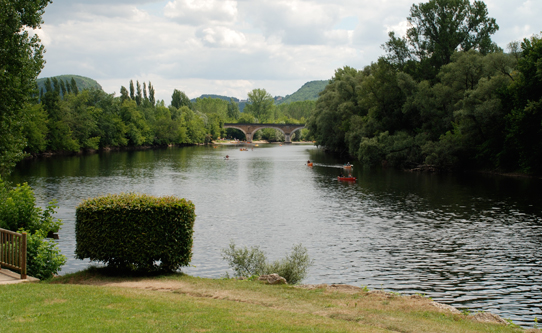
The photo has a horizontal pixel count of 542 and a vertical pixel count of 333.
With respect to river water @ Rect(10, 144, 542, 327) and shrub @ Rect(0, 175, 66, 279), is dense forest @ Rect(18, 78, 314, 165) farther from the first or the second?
shrub @ Rect(0, 175, 66, 279)

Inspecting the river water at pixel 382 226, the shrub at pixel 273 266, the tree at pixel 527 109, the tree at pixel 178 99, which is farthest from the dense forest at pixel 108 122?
the tree at pixel 527 109

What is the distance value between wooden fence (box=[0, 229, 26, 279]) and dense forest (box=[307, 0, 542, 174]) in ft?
150

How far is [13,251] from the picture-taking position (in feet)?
43.0

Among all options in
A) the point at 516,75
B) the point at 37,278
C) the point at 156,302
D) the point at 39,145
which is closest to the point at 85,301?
the point at 156,302

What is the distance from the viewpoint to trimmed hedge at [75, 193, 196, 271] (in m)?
14.1

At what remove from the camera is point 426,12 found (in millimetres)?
72875

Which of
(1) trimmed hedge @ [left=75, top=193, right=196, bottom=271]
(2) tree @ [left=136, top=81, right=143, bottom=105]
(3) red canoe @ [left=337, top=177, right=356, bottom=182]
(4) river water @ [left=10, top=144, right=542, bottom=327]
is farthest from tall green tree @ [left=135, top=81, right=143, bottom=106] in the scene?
(1) trimmed hedge @ [left=75, top=193, right=196, bottom=271]

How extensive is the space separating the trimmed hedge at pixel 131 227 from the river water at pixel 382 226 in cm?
545

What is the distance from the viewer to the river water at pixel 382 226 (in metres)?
18.9

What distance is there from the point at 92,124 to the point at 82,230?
103950 millimetres

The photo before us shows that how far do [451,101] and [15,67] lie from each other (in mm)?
52605

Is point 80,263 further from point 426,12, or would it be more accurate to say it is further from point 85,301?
point 426,12

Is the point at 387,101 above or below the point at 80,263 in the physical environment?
above

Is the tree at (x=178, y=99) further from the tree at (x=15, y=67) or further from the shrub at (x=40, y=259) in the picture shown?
the shrub at (x=40, y=259)
